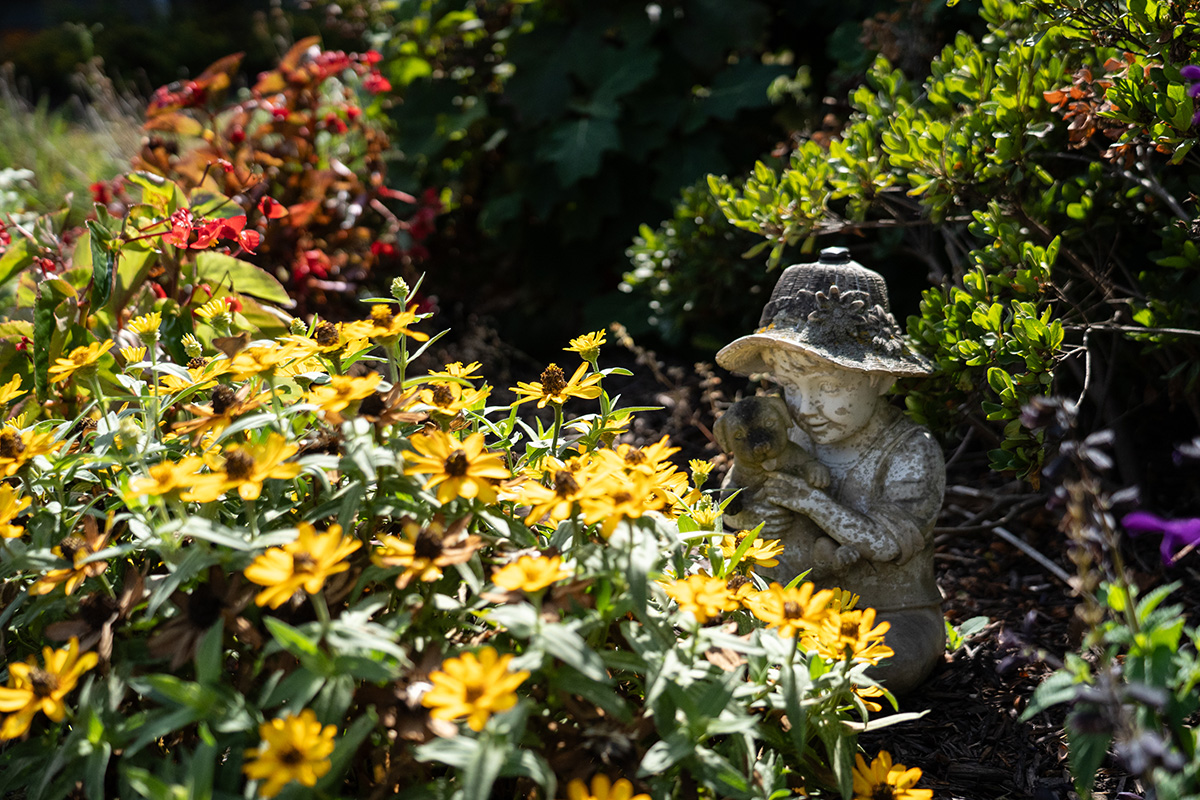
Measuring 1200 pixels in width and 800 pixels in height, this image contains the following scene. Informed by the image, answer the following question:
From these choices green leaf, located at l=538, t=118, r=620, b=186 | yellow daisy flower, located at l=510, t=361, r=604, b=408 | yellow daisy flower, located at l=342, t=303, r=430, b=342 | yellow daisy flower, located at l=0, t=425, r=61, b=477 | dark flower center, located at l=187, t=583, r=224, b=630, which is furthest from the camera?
green leaf, located at l=538, t=118, r=620, b=186

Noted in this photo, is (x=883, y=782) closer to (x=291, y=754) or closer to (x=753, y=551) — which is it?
(x=753, y=551)

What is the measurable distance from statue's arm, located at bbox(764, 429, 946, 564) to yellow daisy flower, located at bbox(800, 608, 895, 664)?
560mm

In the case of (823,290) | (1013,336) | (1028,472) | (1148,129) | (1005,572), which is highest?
(1148,129)

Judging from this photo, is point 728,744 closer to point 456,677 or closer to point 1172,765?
point 456,677

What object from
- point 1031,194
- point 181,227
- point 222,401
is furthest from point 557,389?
point 1031,194

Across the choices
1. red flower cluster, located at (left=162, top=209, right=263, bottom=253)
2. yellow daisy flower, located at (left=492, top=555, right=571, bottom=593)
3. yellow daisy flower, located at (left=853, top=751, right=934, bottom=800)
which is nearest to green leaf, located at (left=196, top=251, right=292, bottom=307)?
red flower cluster, located at (left=162, top=209, right=263, bottom=253)

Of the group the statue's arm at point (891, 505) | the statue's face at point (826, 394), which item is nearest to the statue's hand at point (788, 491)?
the statue's arm at point (891, 505)

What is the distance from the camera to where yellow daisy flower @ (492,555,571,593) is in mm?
1287

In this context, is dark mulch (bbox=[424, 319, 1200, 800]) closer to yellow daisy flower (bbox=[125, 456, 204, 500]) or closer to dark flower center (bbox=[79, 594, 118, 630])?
yellow daisy flower (bbox=[125, 456, 204, 500])

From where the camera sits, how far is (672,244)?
135 inches

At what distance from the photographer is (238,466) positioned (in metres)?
1.34

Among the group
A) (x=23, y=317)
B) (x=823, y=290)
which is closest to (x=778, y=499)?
(x=823, y=290)

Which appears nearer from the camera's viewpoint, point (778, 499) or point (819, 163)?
point (778, 499)

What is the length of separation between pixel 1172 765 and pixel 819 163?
6.37 ft
